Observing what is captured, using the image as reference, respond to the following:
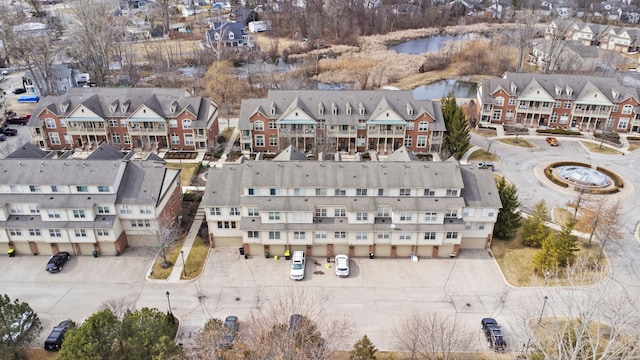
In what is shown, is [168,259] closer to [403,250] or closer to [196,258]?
[196,258]

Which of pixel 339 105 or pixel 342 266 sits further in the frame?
pixel 339 105

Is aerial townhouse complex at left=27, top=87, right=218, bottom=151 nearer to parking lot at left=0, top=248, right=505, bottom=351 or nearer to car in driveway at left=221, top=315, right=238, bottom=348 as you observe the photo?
parking lot at left=0, top=248, right=505, bottom=351

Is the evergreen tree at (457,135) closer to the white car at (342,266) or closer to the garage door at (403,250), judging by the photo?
the garage door at (403,250)

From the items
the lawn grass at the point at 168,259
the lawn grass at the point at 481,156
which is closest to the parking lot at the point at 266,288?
the lawn grass at the point at 168,259

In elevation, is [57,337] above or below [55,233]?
below

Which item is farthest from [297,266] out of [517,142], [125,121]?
[517,142]

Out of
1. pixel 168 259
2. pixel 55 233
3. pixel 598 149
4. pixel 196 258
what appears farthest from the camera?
pixel 598 149
